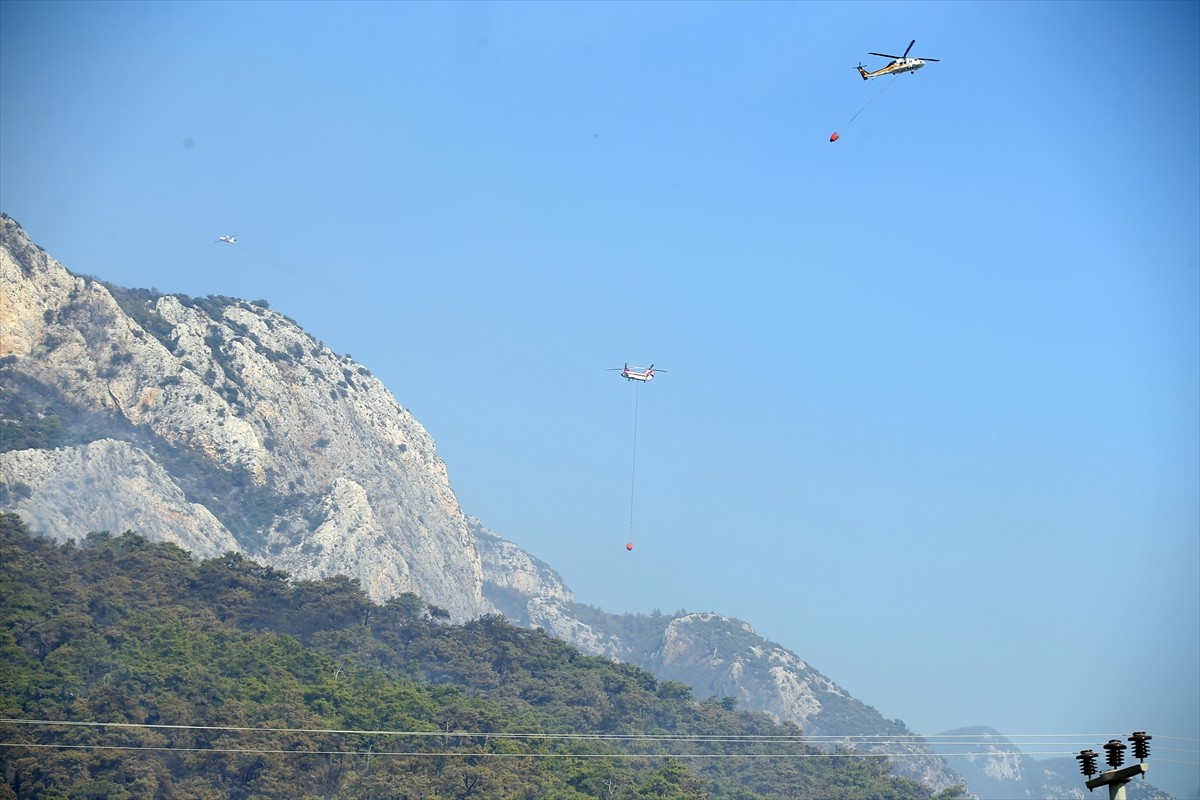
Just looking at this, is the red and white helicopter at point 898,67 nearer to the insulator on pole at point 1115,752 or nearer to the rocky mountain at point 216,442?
the insulator on pole at point 1115,752

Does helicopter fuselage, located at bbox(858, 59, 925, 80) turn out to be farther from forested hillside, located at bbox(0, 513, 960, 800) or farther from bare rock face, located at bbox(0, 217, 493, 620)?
bare rock face, located at bbox(0, 217, 493, 620)

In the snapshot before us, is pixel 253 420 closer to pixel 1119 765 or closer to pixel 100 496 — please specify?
pixel 100 496

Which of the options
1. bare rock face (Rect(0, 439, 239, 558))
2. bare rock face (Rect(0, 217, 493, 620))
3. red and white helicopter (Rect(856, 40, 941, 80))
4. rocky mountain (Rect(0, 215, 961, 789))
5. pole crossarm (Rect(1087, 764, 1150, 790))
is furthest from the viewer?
bare rock face (Rect(0, 217, 493, 620))

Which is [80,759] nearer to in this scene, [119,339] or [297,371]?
[119,339]

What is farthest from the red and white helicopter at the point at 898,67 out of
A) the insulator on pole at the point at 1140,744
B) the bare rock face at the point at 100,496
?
the bare rock face at the point at 100,496

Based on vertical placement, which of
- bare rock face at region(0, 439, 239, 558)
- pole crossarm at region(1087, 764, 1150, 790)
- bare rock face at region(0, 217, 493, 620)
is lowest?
pole crossarm at region(1087, 764, 1150, 790)

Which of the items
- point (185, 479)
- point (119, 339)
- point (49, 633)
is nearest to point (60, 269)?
point (119, 339)

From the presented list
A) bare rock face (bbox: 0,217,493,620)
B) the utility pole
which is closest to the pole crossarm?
the utility pole
